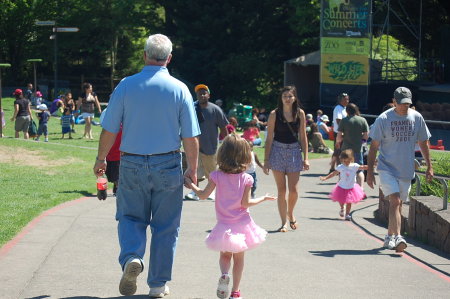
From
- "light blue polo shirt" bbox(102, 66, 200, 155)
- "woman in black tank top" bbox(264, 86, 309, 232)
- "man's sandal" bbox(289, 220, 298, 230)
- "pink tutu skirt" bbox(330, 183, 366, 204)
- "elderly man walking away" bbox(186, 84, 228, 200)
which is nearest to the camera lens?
"light blue polo shirt" bbox(102, 66, 200, 155)

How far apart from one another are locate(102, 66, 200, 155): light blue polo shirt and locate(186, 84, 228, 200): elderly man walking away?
642cm

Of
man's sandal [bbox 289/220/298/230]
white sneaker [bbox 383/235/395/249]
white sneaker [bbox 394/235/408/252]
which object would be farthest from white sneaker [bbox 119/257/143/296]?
man's sandal [bbox 289/220/298/230]

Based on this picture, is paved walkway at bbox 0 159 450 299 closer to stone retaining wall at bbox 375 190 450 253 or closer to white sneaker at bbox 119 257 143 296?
stone retaining wall at bbox 375 190 450 253

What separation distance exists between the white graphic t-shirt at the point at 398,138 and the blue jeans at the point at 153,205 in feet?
11.1

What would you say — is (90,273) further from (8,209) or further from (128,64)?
(128,64)

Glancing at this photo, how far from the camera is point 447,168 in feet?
48.0

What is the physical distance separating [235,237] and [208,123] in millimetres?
6647

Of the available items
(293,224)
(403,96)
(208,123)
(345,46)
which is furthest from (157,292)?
(345,46)

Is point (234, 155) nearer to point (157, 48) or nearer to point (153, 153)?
point (153, 153)

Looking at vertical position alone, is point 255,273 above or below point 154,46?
below

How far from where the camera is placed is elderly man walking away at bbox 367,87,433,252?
9461mm

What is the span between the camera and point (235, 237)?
685 cm

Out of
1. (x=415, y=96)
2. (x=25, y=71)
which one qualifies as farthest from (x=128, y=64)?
(x=415, y=96)

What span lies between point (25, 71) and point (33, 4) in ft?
15.8
